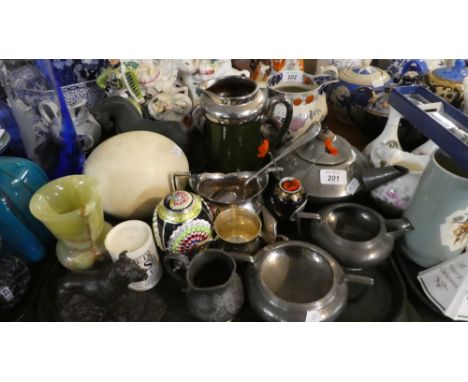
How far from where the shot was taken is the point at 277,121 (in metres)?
0.99

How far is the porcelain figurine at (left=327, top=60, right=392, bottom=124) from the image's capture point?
3.51ft

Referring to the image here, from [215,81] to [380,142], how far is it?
1.59 ft

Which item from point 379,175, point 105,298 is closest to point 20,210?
point 105,298

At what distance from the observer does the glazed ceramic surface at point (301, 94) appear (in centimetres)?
95

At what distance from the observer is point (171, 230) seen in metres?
0.68

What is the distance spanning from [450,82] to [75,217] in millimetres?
1143

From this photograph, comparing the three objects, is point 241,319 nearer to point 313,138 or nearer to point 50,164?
point 313,138

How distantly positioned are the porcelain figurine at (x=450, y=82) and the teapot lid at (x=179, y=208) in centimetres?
89

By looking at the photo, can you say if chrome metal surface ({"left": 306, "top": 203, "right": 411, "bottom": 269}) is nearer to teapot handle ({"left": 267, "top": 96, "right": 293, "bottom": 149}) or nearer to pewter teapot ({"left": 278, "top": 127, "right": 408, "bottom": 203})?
pewter teapot ({"left": 278, "top": 127, "right": 408, "bottom": 203})

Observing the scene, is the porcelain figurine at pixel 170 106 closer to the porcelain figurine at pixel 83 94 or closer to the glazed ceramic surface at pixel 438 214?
the porcelain figurine at pixel 83 94


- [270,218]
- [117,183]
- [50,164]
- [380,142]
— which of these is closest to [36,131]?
[50,164]

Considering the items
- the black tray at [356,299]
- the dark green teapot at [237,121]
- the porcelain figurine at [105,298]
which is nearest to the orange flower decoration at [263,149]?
the dark green teapot at [237,121]

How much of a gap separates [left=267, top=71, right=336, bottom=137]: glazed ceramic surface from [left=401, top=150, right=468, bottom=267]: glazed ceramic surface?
14.6 inches

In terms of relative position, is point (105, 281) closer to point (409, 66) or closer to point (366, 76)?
point (366, 76)
